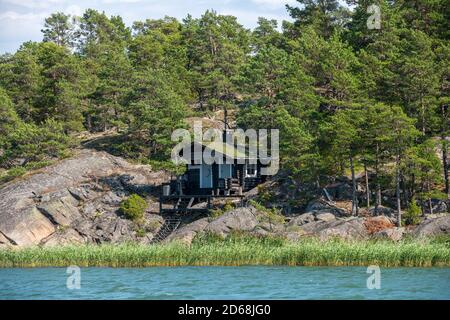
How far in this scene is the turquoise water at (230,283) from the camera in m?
25.0

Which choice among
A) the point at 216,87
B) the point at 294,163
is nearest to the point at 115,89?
Answer: the point at 216,87

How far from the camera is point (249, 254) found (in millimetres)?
33281

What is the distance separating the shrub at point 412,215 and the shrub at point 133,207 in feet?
59.2

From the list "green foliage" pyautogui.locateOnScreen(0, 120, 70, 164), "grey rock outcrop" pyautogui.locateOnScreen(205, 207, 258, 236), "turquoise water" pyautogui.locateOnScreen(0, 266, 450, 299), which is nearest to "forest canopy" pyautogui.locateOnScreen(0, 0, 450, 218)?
"green foliage" pyautogui.locateOnScreen(0, 120, 70, 164)

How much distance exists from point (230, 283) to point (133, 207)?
21.6 metres

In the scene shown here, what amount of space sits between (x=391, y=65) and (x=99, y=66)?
37.9 meters

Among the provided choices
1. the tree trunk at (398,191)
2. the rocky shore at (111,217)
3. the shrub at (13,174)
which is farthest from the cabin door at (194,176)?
the tree trunk at (398,191)

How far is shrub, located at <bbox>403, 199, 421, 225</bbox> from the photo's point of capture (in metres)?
42.7

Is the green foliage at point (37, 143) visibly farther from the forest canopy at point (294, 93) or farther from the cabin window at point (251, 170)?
the cabin window at point (251, 170)

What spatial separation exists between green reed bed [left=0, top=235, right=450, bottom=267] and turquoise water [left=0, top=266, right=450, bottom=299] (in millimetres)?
741

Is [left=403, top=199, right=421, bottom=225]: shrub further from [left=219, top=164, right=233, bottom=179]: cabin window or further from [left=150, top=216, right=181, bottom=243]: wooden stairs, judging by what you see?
[left=150, top=216, right=181, bottom=243]: wooden stairs

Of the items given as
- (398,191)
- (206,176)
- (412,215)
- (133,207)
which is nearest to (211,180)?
(206,176)

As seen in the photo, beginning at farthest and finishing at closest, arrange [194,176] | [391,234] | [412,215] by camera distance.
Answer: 1. [194,176]
2. [412,215]
3. [391,234]

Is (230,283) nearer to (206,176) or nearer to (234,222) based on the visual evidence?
(234,222)
